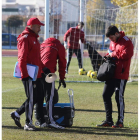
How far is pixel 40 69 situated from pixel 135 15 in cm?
1035

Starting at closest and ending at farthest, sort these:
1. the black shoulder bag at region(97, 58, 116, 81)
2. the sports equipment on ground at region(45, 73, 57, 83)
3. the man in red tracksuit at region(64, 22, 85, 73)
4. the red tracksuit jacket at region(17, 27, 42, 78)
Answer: the red tracksuit jacket at region(17, 27, 42, 78) < the sports equipment on ground at region(45, 73, 57, 83) < the black shoulder bag at region(97, 58, 116, 81) < the man in red tracksuit at region(64, 22, 85, 73)

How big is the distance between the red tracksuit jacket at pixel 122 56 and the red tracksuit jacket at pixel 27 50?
152 cm

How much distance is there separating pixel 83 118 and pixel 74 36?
781 centimetres

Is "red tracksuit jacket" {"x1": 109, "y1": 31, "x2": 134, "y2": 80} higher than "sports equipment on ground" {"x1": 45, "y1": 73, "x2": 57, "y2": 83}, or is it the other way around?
"red tracksuit jacket" {"x1": 109, "y1": 31, "x2": 134, "y2": 80}

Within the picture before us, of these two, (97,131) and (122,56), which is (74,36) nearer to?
(122,56)

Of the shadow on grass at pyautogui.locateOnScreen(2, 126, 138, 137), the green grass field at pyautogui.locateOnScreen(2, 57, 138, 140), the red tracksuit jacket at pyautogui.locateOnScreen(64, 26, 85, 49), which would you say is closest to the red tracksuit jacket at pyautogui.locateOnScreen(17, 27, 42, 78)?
the green grass field at pyautogui.locateOnScreen(2, 57, 138, 140)

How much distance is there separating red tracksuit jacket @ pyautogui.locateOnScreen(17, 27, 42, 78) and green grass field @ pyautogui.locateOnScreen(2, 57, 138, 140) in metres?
1.07

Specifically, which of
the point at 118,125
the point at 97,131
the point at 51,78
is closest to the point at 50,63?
the point at 51,78

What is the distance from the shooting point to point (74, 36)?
49.4 feet

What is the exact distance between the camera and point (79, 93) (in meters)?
11.0

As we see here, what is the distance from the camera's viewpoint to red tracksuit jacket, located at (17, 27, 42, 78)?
19.9ft

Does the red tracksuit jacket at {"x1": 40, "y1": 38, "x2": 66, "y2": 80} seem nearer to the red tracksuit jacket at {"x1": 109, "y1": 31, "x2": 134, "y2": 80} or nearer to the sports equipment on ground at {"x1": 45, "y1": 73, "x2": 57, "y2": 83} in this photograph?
the sports equipment on ground at {"x1": 45, "y1": 73, "x2": 57, "y2": 83}

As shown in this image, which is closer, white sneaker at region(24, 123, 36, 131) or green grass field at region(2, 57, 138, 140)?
green grass field at region(2, 57, 138, 140)

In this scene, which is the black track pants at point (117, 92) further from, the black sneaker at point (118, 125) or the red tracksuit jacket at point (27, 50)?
the red tracksuit jacket at point (27, 50)
